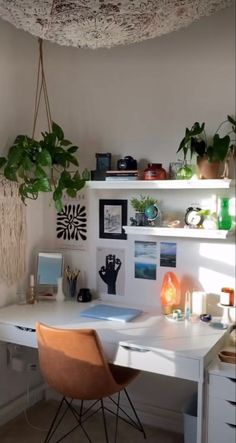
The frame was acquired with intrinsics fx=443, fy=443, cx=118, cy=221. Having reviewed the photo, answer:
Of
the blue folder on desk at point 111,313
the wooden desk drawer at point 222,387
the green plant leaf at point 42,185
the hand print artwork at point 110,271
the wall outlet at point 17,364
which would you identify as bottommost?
the wall outlet at point 17,364

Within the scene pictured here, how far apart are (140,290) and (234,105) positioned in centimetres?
124

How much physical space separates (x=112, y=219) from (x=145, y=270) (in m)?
0.39

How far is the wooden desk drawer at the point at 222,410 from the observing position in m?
1.95

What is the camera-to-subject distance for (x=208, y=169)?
8.01 feet

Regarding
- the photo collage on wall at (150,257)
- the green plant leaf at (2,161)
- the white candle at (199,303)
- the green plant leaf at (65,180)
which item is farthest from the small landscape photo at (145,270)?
the green plant leaf at (2,161)

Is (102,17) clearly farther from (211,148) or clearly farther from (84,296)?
(84,296)

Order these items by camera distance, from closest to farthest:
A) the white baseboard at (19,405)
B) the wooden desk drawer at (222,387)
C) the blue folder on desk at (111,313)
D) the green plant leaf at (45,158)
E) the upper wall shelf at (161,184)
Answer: the wooden desk drawer at (222,387)
the upper wall shelf at (161,184)
the blue folder on desk at (111,313)
the green plant leaf at (45,158)
the white baseboard at (19,405)

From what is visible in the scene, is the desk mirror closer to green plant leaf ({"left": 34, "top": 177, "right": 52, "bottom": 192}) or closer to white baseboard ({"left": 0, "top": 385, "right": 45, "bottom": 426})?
green plant leaf ({"left": 34, "top": 177, "right": 52, "bottom": 192})

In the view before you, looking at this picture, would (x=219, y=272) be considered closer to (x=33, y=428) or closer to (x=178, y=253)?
(x=178, y=253)

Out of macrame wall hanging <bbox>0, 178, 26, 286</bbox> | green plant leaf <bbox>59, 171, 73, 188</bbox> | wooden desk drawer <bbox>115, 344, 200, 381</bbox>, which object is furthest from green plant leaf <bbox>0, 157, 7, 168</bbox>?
wooden desk drawer <bbox>115, 344, 200, 381</bbox>

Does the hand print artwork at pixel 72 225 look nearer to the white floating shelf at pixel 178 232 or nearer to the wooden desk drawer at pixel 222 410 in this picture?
the white floating shelf at pixel 178 232

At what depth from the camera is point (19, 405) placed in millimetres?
2926

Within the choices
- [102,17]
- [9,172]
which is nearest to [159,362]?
[9,172]

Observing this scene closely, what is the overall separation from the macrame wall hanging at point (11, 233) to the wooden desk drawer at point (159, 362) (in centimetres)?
99
